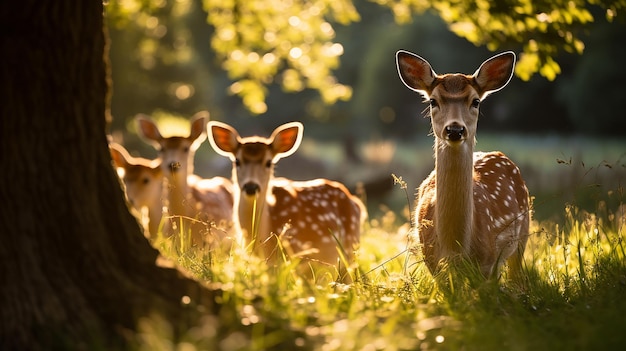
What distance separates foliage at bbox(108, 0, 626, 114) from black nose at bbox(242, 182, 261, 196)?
2.24 meters

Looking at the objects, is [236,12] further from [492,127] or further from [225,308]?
[492,127]

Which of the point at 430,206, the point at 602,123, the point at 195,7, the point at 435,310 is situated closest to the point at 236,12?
the point at 430,206

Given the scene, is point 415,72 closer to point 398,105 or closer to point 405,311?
point 405,311

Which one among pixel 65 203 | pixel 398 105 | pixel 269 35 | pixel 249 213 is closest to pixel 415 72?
pixel 249 213

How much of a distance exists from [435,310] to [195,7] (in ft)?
87.8

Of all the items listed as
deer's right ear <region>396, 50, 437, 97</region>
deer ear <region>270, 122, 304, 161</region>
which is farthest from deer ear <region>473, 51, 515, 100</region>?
deer ear <region>270, 122, 304, 161</region>

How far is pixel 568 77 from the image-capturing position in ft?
79.6

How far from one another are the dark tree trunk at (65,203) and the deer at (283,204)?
275 centimetres

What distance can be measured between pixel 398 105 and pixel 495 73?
28.1 meters

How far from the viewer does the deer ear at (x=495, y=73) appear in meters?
6.11

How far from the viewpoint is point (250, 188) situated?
22.3 feet

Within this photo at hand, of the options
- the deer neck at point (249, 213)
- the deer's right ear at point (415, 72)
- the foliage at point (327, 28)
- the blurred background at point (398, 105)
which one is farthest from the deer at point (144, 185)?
the blurred background at point (398, 105)

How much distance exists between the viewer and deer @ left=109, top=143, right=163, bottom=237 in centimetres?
916

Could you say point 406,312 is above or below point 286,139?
below
